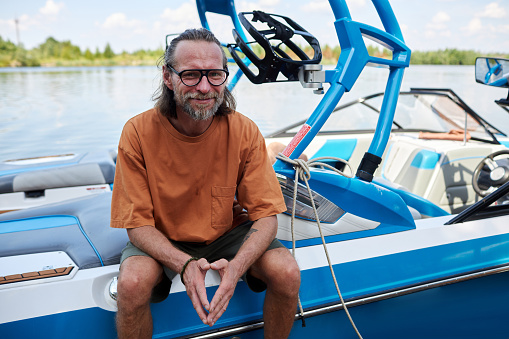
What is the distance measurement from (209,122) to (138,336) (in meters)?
0.72

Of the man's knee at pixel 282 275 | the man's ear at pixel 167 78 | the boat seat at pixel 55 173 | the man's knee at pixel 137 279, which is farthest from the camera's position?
the boat seat at pixel 55 173

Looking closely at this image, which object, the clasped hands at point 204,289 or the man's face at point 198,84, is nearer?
the clasped hands at point 204,289

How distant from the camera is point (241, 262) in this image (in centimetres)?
123

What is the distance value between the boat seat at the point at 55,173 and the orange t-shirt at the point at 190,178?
1.24 m

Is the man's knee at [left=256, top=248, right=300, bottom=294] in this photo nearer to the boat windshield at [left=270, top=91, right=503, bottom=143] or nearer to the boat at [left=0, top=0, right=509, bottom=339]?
the boat at [left=0, top=0, right=509, bottom=339]

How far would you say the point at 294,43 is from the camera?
175 cm

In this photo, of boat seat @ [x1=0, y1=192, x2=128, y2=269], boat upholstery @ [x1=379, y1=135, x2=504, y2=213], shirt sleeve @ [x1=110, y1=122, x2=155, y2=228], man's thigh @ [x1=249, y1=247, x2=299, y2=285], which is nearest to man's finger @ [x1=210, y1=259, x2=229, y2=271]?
man's thigh @ [x1=249, y1=247, x2=299, y2=285]

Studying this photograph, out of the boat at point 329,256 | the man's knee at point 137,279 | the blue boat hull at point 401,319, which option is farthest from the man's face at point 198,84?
the blue boat hull at point 401,319

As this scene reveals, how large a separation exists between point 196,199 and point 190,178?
0.08 meters

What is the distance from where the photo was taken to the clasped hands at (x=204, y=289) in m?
1.13

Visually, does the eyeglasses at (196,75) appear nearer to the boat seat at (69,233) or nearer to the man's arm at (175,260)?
the man's arm at (175,260)

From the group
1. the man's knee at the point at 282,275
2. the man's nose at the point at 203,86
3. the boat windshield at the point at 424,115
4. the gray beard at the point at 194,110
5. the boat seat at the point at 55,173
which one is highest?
the man's nose at the point at 203,86

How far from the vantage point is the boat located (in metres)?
1.23

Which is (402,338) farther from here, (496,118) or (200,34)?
(496,118)
